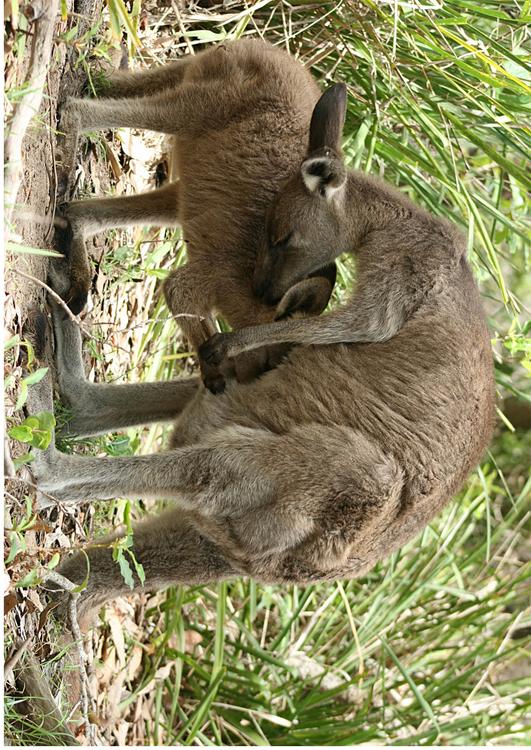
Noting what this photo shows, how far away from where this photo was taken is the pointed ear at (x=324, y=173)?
3.38m

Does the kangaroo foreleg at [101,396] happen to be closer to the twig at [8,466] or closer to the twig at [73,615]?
the twig at [73,615]

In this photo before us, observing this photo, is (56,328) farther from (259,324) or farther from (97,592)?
(97,592)

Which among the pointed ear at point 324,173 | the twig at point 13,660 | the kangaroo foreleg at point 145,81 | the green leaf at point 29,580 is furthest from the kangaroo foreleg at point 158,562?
the kangaroo foreleg at point 145,81

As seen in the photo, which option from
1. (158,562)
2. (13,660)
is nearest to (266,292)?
(158,562)

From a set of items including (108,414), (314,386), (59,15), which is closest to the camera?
(59,15)

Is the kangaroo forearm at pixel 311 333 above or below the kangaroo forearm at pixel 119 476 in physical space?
above

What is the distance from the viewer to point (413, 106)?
410 cm

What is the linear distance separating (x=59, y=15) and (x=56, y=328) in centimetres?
115

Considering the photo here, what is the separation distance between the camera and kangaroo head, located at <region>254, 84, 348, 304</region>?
3.42 m

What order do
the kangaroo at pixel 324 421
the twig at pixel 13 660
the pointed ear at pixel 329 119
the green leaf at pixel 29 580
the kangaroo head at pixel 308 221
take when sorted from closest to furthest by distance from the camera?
the green leaf at pixel 29 580
the twig at pixel 13 660
the kangaroo at pixel 324 421
the pointed ear at pixel 329 119
the kangaroo head at pixel 308 221

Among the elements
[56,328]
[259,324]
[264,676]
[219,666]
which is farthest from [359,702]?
[56,328]

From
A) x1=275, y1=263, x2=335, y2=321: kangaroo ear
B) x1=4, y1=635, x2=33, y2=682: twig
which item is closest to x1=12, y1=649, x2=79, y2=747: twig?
x1=4, y1=635, x2=33, y2=682: twig

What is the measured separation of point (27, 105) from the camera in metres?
2.47

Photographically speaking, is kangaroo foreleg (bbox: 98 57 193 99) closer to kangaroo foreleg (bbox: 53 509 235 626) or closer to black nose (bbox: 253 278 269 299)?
black nose (bbox: 253 278 269 299)
